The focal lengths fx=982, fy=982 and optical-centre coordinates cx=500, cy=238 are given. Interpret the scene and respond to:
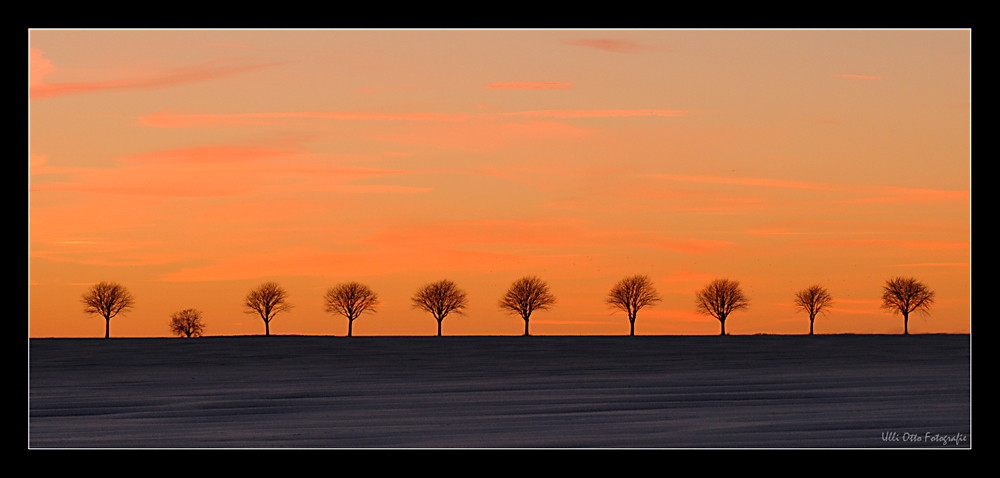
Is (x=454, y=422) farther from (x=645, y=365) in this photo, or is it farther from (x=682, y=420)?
(x=645, y=365)

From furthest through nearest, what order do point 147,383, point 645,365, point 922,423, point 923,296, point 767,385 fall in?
1. point 923,296
2. point 645,365
3. point 147,383
4. point 767,385
5. point 922,423

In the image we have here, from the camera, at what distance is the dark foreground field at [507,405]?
2439 cm

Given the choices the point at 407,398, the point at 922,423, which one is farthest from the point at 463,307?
the point at 922,423

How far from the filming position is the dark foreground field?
24391mm

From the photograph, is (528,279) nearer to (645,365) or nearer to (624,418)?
(645,365)

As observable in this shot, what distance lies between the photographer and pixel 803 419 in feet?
90.2

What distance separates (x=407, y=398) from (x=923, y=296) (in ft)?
348

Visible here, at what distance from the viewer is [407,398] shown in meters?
33.9

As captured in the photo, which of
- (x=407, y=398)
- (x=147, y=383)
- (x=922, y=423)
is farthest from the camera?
(x=147, y=383)

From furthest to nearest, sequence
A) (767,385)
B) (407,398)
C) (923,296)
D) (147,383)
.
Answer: (923,296), (147,383), (767,385), (407,398)

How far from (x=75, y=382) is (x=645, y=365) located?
28.6m

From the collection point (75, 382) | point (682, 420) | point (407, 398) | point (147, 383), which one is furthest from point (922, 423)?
point (75, 382)

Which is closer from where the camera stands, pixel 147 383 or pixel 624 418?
pixel 624 418

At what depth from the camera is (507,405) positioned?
31406 mm
